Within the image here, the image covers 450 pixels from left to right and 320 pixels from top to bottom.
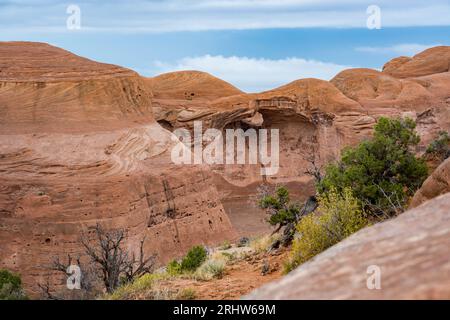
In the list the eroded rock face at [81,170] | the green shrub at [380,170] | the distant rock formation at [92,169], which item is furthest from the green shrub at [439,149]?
the eroded rock face at [81,170]

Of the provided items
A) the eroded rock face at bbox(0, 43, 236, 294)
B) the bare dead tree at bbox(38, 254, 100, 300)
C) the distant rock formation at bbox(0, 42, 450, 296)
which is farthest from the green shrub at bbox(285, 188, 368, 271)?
the eroded rock face at bbox(0, 43, 236, 294)

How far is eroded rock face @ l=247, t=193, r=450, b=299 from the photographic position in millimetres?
3316

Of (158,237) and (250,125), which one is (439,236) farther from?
(250,125)

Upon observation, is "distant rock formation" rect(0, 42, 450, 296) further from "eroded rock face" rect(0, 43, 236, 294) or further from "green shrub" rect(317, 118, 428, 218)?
"green shrub" rect(317, 118, 428, 218)

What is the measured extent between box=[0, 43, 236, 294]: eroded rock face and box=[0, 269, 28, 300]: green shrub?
1298 millimetres

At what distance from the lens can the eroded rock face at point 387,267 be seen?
332cm

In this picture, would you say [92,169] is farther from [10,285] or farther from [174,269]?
[174,269]

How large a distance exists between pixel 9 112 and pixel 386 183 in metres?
16.1

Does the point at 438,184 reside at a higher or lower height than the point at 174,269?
higher

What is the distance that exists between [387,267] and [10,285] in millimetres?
15402

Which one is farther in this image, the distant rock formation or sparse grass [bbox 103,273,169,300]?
the distant rock formation

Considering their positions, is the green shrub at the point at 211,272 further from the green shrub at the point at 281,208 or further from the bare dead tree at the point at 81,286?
the green shrub at the point at 281,208

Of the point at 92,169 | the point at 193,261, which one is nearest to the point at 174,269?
the point at 193,261

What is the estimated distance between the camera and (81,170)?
22.8 metres
